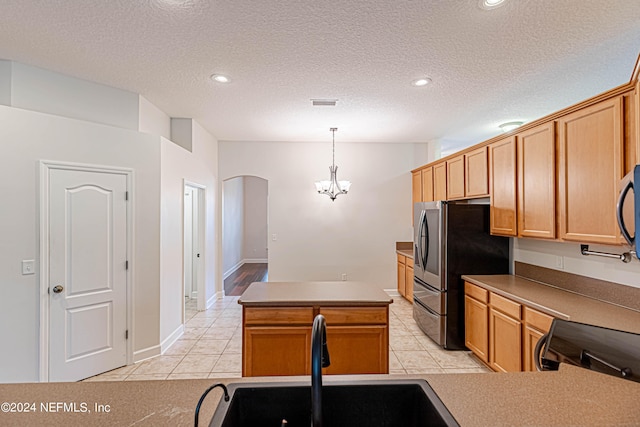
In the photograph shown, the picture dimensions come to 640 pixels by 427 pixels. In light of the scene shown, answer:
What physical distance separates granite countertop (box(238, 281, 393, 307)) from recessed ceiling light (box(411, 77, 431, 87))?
2.01 meters

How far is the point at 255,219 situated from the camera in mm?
10031

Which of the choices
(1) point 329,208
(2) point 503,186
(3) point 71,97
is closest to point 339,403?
(2) point 503,186

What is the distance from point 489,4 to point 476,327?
2.79m

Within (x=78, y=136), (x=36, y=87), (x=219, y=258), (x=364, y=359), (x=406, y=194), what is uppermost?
(x=36, y=87)

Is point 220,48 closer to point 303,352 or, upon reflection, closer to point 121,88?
point 121,88

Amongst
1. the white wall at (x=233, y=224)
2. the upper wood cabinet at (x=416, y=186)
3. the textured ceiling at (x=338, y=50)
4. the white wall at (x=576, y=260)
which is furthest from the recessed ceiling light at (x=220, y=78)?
the white wall at (x=233, y=224)

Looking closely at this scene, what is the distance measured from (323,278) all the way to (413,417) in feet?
14.6

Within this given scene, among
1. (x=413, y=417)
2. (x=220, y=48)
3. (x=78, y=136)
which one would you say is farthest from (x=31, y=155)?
(x=413, y=417)

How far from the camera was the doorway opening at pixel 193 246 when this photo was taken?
4727 mm

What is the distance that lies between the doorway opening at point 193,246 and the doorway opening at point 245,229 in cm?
206

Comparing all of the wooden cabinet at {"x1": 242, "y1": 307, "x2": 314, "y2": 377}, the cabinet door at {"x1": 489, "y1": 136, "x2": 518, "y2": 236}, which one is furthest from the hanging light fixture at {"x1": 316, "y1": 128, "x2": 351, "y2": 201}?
the wooden cabinet at {"x1": 242, "y1": 307, "x2": 314, "y2": 377}

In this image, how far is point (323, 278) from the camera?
18.0 feet

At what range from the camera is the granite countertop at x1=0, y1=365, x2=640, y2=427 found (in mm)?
884

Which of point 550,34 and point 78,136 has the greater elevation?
point 550,34
